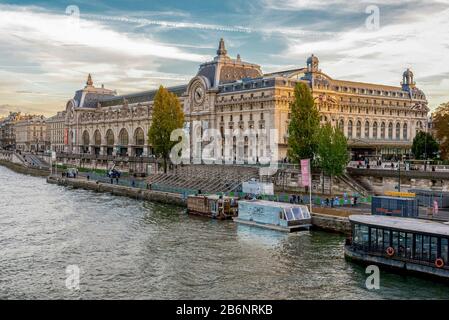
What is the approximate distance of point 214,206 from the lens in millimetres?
58438

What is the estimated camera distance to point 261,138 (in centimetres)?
9406

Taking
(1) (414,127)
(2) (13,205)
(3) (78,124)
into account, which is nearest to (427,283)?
(2) (13,205)

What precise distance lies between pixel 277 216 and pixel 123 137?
10057 centimetres

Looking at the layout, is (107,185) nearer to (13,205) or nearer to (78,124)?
(13,205)

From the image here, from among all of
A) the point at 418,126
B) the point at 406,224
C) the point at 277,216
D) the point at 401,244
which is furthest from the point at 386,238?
the point at 418,126

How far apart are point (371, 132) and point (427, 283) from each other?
243ft

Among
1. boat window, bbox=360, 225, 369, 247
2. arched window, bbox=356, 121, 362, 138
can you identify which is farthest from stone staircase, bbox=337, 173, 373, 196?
arched window, bbox=356, 121, 362, 138

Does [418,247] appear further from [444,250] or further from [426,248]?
[444,250]

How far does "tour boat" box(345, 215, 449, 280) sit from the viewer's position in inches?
1305

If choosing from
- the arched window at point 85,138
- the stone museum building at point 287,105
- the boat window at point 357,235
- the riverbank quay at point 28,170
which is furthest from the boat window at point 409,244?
the arched window at point 85,138

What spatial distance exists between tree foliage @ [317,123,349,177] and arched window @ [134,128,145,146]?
76357 millimetres

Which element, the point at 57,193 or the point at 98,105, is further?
the point at 98,105

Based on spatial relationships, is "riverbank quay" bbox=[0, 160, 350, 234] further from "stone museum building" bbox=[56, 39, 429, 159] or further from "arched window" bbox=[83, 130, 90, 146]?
"arched window" bbox=[83, 130, 90, 146]
